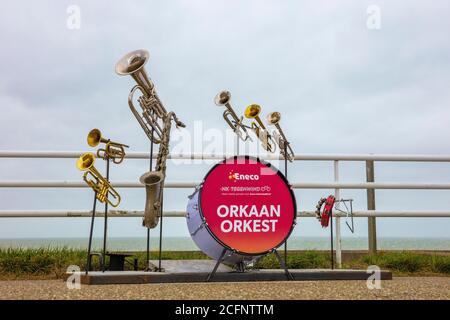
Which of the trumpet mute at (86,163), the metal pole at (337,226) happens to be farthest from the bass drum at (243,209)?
the metal pole at (337,226)

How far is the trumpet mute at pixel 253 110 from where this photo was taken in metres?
6.35

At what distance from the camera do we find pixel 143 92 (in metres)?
5.68

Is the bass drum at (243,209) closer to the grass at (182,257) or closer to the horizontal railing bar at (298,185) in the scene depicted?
the horizontal railing bar at (298,185)

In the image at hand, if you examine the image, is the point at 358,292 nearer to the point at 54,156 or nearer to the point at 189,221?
the point at 189,221

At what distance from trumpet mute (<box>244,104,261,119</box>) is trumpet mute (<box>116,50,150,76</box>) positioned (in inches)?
56.2

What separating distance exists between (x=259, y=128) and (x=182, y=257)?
95.8 inches

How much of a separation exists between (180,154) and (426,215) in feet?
11.7

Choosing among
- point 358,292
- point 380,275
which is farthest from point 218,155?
point 358,292

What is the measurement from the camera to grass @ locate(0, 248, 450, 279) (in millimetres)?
6574

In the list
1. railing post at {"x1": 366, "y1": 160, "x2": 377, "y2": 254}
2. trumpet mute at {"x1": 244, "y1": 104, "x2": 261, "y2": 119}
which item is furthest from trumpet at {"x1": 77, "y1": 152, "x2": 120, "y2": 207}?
railing post at {"x1": 366, "y1": 160, "x2": 377, "y2": 254}

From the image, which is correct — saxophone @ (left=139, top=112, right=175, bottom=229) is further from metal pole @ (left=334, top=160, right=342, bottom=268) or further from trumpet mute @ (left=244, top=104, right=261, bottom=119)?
metal pole @ (left=334, top=160, right=342, bottom=268)

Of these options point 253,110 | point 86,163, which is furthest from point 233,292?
point 253,110

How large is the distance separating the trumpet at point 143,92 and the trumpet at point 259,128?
1.10 meters
